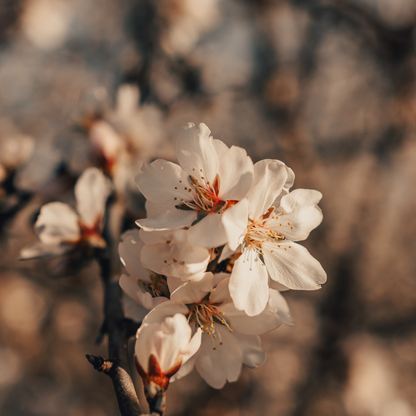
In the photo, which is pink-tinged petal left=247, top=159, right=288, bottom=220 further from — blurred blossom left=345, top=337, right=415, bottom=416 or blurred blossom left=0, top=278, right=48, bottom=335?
blurred blossom left=0, top=278, right=48, bottom=335

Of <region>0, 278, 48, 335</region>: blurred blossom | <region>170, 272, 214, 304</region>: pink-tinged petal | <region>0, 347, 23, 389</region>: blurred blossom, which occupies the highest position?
<region>170, 272, 214, 304</region>: pink-tinged petal

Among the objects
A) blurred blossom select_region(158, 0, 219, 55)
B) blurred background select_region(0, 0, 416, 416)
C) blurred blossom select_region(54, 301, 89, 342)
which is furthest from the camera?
blurred blossom select_region(54, 301, 89, 342)

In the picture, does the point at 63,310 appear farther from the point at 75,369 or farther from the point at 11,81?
the point at 11,81

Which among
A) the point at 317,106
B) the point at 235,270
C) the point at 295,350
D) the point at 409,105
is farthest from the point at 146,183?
the point at 317,106

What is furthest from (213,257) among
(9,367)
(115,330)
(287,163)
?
(9,367)

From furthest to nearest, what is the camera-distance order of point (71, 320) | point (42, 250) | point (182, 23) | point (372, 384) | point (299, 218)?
point (71, 320), point (372, 384), point (182, 23), point (42, 250), point (299, 218)

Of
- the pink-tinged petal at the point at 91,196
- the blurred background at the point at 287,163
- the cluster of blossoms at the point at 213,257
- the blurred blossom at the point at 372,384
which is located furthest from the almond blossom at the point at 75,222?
the blurred blossom at the point at 372,384

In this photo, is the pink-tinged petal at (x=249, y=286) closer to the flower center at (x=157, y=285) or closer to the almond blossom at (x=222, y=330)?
the almond blossom at (x=222, y=330)

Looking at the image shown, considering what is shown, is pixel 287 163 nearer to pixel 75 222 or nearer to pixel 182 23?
pixel 182 23

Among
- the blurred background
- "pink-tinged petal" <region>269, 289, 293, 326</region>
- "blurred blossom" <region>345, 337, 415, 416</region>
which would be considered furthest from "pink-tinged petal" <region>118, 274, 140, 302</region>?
"blurred blossom" <region>345, 337, 415, 416</region>
